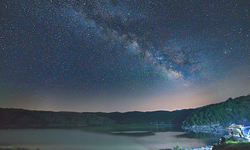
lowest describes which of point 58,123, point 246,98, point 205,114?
point 58,123

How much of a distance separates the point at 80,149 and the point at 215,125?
98.7 m

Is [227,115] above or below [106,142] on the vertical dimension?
above

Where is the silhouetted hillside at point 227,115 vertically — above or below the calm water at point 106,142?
above

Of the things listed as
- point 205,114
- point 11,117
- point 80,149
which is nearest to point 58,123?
point 11,117

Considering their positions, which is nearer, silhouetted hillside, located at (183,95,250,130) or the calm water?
the calm water

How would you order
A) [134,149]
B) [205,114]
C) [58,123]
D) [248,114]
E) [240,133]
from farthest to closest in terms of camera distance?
1. [58,123]
2. [205,114]
3. [248,114]
4. [134,149]
5. [240,133]

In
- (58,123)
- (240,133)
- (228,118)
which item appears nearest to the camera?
(240,133)

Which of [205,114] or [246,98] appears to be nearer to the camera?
[246,98]

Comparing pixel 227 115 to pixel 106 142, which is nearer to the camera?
pixel 106 142

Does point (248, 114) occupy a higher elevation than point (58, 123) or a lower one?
higher

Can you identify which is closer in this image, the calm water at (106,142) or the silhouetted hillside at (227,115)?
the calm water at (106,142)

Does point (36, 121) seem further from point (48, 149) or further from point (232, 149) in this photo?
point (232, 149)

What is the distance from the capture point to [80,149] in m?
38.1

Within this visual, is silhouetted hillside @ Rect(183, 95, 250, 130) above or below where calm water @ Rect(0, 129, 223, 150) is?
above
